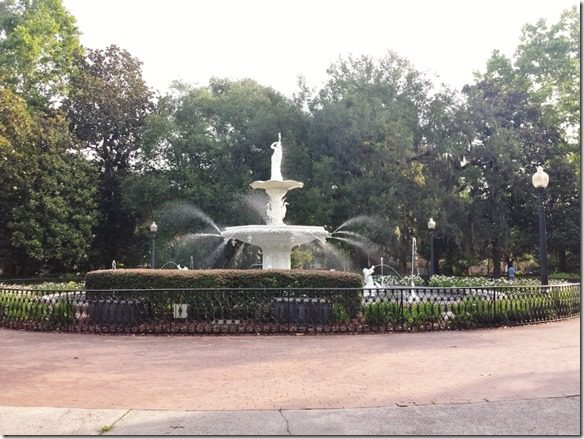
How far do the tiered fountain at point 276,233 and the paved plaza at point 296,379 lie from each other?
5471 mm

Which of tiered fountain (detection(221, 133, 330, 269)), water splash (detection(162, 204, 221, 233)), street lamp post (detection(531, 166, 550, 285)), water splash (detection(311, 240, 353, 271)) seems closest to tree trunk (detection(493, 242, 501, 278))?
water splash (detection(311, 240, 353, 271))

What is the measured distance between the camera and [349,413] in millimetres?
5461

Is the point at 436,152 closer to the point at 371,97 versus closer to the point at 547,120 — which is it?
the point at 371,97

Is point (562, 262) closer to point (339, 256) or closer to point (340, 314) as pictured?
point (339, 256)

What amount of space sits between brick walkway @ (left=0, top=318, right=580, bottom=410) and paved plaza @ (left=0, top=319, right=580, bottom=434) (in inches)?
0.6

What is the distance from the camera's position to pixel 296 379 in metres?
7.12

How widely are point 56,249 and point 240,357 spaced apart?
25.2 meters

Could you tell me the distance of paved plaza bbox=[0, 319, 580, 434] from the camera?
5.47m

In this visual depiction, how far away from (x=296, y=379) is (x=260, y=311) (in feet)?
16.3

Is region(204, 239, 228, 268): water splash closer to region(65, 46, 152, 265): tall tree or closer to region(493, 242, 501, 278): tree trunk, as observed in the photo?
region(65, 46, 152, 265): tall tree

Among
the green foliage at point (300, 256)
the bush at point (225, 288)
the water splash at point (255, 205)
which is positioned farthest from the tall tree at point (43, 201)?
the bush at point (225, 288)

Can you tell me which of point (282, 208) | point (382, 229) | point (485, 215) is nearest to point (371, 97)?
point (382, 229)

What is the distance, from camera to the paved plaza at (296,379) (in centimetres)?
547

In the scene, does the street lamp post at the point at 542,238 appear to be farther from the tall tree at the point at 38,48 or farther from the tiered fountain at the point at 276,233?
the tall tree at the point at 38,48
